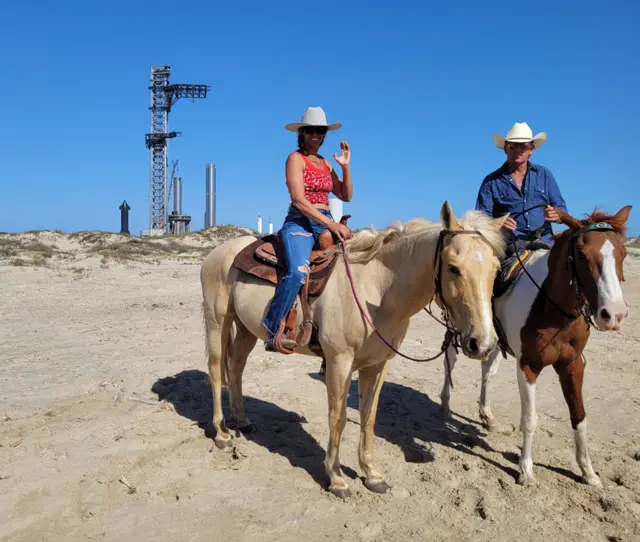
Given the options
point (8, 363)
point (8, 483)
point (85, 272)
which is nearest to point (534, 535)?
point (8, 483)

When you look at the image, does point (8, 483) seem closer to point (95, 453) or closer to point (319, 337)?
point (95, 453)

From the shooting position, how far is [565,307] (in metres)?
3.90

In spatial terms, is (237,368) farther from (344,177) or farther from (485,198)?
(485,198)

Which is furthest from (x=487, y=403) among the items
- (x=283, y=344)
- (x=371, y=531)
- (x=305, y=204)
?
(x=305, y=204)

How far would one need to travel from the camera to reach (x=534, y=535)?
11.1 ft

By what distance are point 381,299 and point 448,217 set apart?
2.88 feet

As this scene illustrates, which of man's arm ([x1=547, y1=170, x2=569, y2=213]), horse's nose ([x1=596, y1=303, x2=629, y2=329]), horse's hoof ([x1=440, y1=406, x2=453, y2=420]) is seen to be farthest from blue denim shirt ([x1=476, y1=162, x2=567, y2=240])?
horse's hoof ([x1=440, y1=406, x2=453, y2=420])

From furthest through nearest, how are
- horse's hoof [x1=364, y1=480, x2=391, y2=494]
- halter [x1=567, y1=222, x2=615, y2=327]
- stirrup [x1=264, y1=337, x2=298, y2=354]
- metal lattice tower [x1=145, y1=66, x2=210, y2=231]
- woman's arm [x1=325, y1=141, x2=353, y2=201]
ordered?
metal lattice tower [x1=145, y1=66, x2=210, y2=231] → woman's arm [x1=325, y1=141, x2=353, y2=201] → stirrup [x1=264, y1=337, x2=298, y2=354] → horse's hoof [x1=364, y1=480, x2=391, y2=494] → halter [x1=567, y1=222, x2=615, y2=327]

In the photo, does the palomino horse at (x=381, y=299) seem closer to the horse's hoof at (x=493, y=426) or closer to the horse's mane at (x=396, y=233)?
the horse's mane at (x=396, y=233)

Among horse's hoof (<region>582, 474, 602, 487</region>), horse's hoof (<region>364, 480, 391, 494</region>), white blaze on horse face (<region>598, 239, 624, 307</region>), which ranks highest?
white blaze on horse face (<region>598, 239, 624, 307</region>)

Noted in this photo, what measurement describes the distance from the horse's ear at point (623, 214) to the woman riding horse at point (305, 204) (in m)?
2.01

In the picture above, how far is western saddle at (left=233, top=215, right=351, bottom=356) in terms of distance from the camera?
4.02 metres

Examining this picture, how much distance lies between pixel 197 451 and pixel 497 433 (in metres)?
3.02

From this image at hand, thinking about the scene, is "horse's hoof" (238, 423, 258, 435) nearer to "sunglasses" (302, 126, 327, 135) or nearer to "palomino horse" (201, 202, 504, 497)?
"palomino horse" (201, 202, 504, 497)
